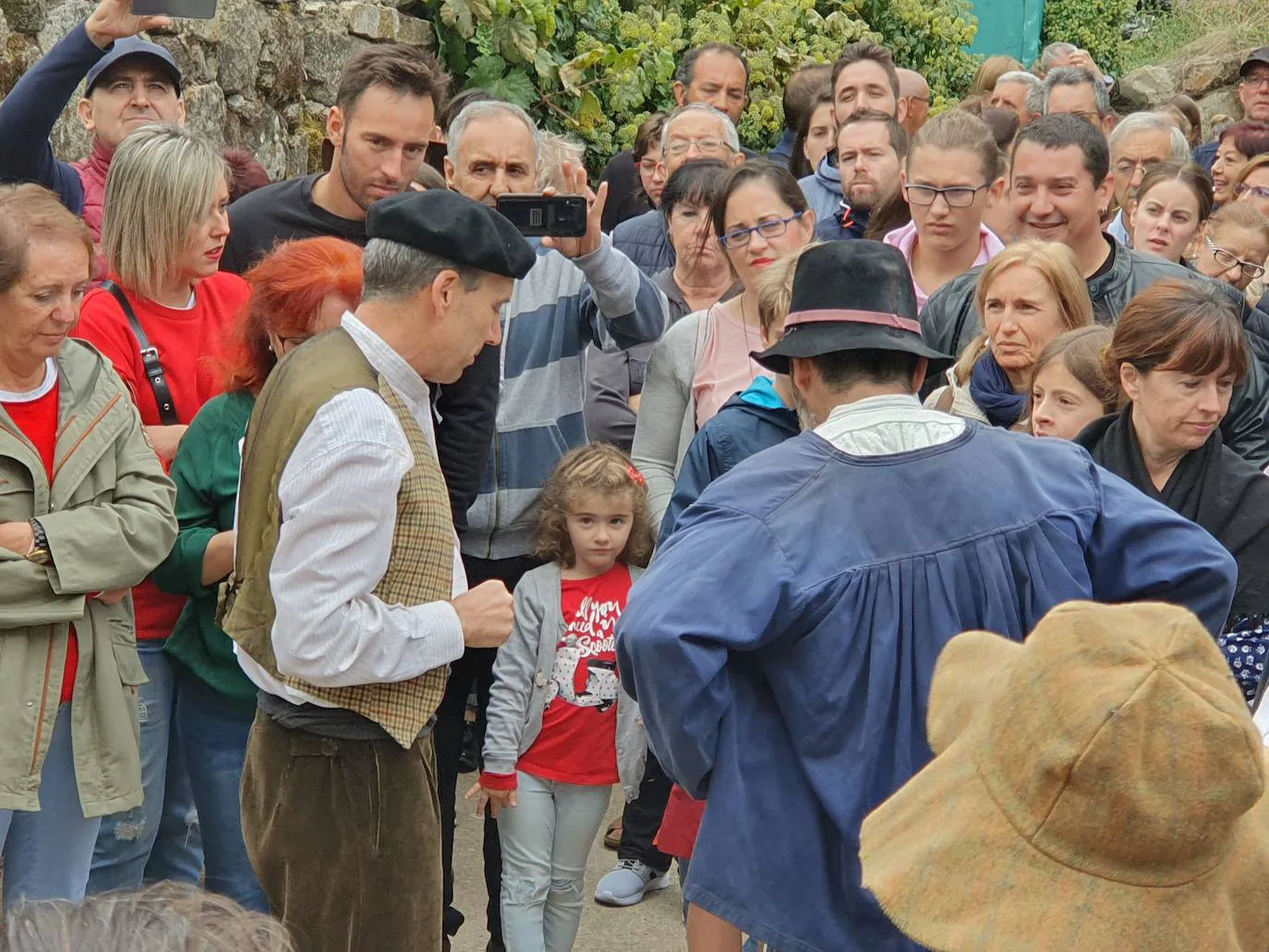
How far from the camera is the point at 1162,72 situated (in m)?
13.6

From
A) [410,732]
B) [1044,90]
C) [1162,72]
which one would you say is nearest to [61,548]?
[410,732]

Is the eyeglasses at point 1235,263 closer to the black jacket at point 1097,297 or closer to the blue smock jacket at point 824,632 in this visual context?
the black jacket at point 1097,297

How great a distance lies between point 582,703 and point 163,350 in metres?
1.39

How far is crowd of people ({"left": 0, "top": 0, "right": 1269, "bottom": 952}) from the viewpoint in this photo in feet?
4.96

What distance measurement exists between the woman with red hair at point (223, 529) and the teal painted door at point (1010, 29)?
38.1ft

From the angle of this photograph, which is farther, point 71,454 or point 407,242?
point 71,454

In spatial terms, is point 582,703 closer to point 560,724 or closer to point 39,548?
point 560,724

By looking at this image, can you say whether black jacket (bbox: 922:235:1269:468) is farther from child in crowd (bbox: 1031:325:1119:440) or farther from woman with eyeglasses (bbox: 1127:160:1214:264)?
woman with eyeglasses (bbox: 1127:160:1214:264)

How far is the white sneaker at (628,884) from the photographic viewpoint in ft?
15.0

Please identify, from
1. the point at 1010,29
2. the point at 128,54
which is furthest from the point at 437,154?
the point at 1010,29

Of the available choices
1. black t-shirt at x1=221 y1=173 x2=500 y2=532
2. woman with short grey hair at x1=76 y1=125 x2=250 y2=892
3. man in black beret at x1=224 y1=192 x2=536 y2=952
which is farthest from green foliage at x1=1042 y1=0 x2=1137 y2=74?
man in black beret at x1=224 y1=192 x2=536 y2=952

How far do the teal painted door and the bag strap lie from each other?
37.9 ft

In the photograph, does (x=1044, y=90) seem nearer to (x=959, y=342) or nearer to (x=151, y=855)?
(x=959, y=342)

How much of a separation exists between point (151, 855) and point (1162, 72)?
486 inches
